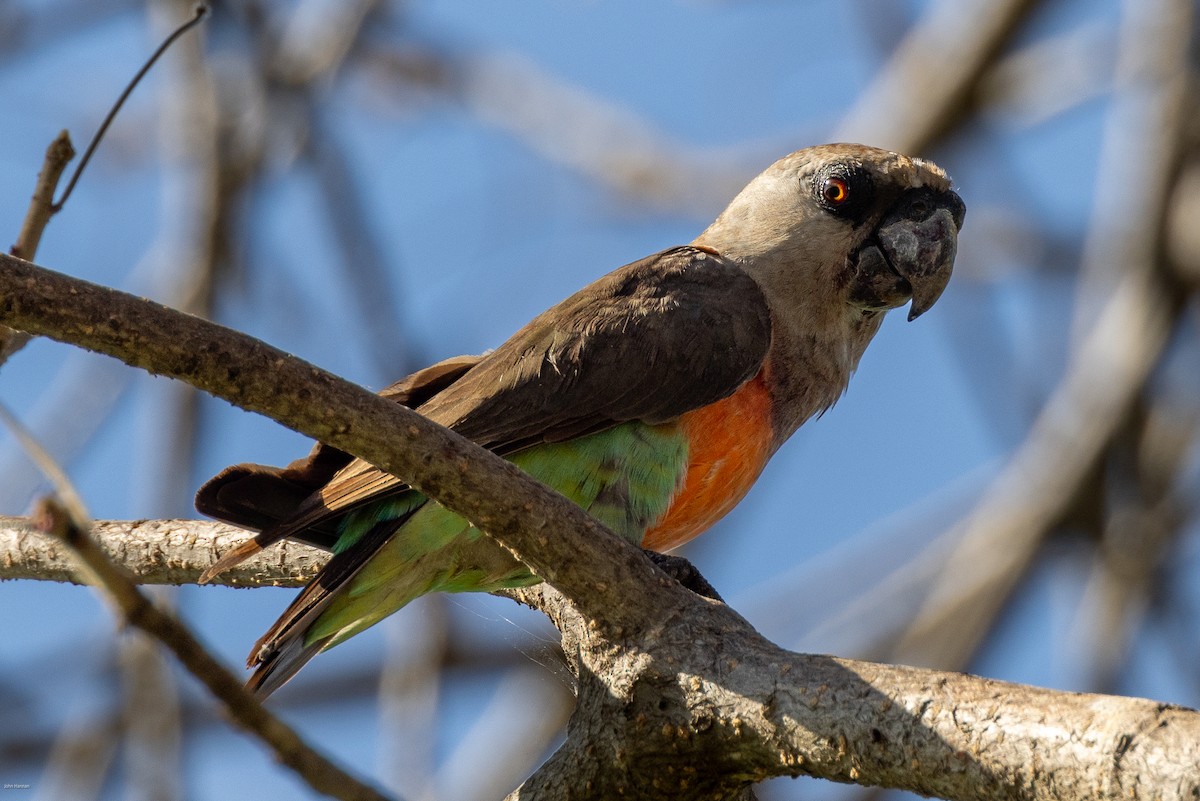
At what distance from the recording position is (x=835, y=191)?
5.07 metres

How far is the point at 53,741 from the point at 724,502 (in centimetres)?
462

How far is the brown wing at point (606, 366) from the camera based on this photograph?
4199 millimetres

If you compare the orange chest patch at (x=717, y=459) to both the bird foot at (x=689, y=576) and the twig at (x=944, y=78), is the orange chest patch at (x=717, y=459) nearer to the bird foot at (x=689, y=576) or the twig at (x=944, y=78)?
the bird foot at (x=689, y=576)

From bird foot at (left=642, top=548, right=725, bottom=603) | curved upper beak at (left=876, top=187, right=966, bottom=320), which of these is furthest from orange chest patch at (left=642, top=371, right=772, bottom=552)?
curved upper beak at (left=876, top=187, right=966, bottom=320)

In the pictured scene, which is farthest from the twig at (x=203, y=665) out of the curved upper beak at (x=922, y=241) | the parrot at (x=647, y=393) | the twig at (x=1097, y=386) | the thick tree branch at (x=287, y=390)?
the twig at (x=1097, y=386)

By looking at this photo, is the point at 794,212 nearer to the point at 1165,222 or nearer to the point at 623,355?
the point at 623,355

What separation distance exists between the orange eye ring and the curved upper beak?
0.18 m

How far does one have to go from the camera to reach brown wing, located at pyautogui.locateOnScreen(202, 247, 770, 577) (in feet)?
13.8

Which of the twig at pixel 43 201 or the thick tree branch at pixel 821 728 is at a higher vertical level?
the twig at pixel 43 201

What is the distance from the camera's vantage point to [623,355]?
4.43 m

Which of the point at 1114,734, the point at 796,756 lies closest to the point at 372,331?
the point at 796,756

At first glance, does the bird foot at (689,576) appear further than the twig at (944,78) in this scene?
No

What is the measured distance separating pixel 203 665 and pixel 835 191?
379cm

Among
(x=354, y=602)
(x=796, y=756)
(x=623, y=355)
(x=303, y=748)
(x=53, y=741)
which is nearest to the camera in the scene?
(x=303, y=748)
